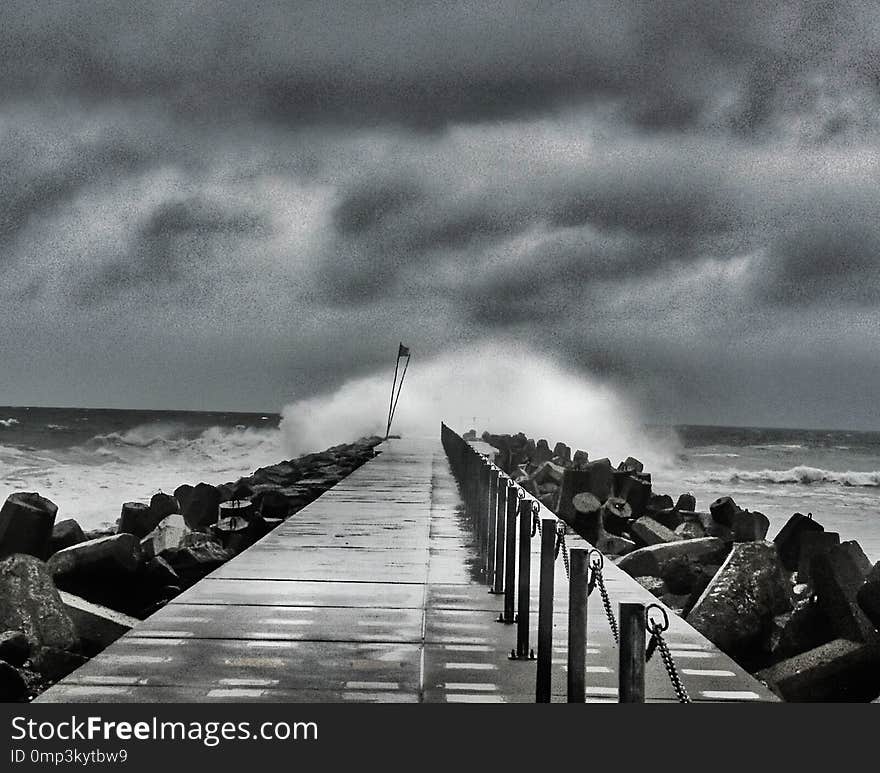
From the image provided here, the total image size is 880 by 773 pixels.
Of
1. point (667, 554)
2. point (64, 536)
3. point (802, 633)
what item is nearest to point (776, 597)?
point (802, 633)

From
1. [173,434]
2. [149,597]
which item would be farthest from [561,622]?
[173,434]

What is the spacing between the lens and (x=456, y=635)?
4.73m

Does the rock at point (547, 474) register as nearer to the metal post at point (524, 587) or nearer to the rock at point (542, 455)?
the rock at point (542, 455)

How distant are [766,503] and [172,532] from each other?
2334 centimetres

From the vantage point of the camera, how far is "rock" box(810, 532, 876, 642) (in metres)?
5.95

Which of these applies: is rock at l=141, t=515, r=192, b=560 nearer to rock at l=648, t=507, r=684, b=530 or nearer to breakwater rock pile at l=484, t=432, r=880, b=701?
breakwater rock pile at l=484, t=432, r=880, b=701

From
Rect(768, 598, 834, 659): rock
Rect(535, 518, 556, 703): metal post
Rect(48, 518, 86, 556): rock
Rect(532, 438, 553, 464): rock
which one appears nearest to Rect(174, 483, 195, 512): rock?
Rect(48, 518, 86, 556): rock

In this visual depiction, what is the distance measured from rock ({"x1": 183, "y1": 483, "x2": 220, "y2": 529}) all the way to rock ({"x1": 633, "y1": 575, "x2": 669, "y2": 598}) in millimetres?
6785

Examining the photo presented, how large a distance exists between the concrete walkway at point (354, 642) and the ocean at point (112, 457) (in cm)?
1558

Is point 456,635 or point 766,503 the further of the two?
point 766,503

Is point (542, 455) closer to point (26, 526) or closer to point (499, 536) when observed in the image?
point (26, 526)

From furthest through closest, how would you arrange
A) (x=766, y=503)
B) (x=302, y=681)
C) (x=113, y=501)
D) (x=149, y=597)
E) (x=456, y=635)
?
1. (x=766, y=503)
2. (x=113, y=501)
3. (x=149, y=597)
4. (x=456, y=635)
5. (x=302, y=681)

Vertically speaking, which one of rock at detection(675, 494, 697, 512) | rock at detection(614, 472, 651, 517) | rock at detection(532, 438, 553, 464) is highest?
rock at detection(532, 438, 553, 464)
